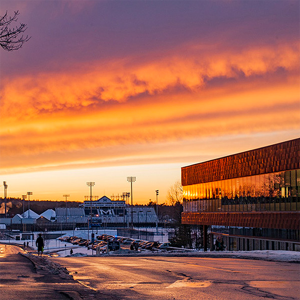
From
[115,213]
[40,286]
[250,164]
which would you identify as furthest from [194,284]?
[115,213]

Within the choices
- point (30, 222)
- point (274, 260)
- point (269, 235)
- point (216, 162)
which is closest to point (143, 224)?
point (30, 222)

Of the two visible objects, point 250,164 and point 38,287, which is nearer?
point 38,287

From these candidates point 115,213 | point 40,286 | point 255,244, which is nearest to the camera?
point 40,286

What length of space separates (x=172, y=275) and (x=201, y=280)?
172 centimetres

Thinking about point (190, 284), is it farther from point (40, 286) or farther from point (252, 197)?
point (252, 197)

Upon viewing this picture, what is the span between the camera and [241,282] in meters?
13.2

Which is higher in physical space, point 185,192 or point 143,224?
point 185,192

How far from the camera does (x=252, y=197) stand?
47.8 m

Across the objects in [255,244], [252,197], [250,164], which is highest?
[250,164]

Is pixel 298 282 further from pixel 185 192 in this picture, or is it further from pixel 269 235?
pixel 185 192

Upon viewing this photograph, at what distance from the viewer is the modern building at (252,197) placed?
41.5 m

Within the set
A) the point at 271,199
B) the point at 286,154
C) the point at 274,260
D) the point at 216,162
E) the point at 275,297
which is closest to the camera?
the point at 275,297

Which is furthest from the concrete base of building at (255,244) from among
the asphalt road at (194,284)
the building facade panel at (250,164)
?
the asphalt road at (194,284)

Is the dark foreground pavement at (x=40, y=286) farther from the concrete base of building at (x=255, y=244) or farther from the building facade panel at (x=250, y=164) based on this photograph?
the concrete base of building at (x=255, y=244)
